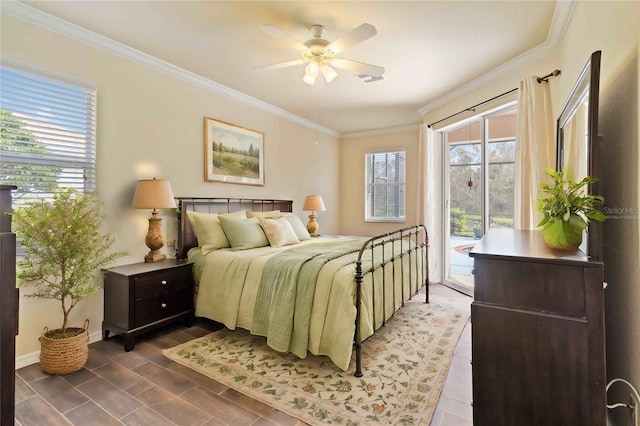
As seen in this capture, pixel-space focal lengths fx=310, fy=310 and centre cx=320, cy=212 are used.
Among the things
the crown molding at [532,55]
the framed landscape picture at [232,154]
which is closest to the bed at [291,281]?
the framed landscape picture at [232,154]

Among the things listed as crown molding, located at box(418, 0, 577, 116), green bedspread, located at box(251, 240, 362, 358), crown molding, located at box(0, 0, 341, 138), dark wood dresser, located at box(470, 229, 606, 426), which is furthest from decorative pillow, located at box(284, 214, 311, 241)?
dark wood dresser, located at box(470, 229, 606, 426)

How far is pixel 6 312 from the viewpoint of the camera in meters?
1.05

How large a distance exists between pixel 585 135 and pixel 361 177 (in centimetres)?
472

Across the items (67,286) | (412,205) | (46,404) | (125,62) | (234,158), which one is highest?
(125,62)

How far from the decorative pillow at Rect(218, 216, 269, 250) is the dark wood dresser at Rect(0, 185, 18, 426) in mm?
2180

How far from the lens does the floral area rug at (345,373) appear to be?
1.85m

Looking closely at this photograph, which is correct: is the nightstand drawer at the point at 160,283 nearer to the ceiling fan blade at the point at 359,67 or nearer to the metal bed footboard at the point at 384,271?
the metal bed footboard at the point at 384,271

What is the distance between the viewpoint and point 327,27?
8.27 ft

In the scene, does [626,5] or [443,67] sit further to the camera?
[443,67]

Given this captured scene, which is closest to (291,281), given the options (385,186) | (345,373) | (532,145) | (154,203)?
(345,373)

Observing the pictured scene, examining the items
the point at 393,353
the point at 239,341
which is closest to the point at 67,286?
the point at 239,341

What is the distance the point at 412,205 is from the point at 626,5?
14.2 ft

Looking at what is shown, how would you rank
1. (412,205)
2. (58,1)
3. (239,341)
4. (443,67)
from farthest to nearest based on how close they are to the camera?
(412,205), (443,67), (239,341), (58,1)

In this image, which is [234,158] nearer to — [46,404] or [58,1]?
[58,1]
